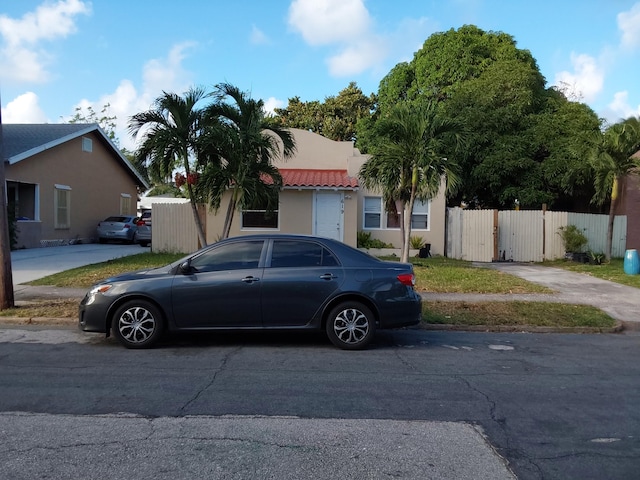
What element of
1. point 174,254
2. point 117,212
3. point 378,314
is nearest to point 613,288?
point 378,314

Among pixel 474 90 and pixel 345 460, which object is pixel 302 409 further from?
pixel 474 90

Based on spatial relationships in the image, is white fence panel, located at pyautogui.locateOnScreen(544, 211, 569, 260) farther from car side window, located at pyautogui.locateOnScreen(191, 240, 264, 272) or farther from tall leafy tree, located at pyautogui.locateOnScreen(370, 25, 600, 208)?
car side window, located at pyautogui.locateOnScreen(191, 240, 264, 272)

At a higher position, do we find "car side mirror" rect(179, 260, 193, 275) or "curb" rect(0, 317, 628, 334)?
"car side mirror" rect(179, 260, 193, 275)

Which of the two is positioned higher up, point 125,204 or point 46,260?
point 125,204

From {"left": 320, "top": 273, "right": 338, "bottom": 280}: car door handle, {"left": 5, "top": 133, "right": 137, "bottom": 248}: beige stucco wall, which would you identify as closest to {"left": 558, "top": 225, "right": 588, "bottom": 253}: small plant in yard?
{"left": 320, "top": 273, "right": 338, "bottom": 280}: car door handle

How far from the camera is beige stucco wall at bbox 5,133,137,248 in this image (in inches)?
855

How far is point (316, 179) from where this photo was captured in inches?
760

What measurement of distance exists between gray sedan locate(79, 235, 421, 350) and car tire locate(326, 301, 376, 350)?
13 millimetres

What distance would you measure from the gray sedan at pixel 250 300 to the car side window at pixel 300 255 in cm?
3

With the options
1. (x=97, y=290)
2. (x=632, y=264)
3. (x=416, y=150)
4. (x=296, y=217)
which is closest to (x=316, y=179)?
(x=296, y=217)

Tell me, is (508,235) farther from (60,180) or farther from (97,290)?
(60,180)

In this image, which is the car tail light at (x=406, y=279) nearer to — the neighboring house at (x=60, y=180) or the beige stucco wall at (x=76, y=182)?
the neighboring house at (x=60, y=180)

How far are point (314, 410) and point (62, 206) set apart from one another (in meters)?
22.1

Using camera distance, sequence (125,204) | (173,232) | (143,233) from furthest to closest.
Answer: (125,204)
(143,233)
(173,232)
